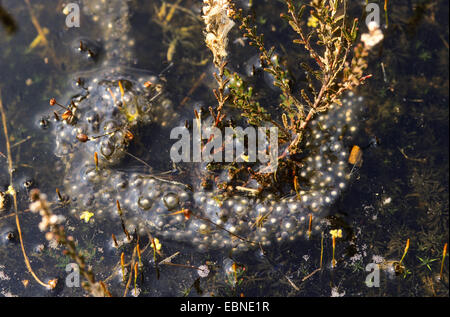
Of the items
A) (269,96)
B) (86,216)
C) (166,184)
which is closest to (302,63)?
(269,96)

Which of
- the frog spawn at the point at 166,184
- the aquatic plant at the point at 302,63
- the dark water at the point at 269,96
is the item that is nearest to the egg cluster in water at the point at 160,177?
the frog spawn at the point at 166,184

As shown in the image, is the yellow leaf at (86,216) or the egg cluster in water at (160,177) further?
the yellow leaf at (86,216)

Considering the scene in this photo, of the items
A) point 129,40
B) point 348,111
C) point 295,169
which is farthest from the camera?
point 129,40

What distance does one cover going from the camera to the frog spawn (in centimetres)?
349

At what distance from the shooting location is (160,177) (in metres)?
3.65

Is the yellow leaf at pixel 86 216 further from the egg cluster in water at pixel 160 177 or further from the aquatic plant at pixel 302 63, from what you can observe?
the aquatic plant at pixel 302 63

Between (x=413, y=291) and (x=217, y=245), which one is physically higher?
(x=217, y=245)

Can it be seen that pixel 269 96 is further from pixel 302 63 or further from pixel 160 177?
pixel 160 177

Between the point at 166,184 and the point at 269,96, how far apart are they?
1.41 meters

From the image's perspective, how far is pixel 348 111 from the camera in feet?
12.4

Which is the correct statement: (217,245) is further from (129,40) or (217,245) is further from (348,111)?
(129,40)

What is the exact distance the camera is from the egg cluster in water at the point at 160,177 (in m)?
3.49
